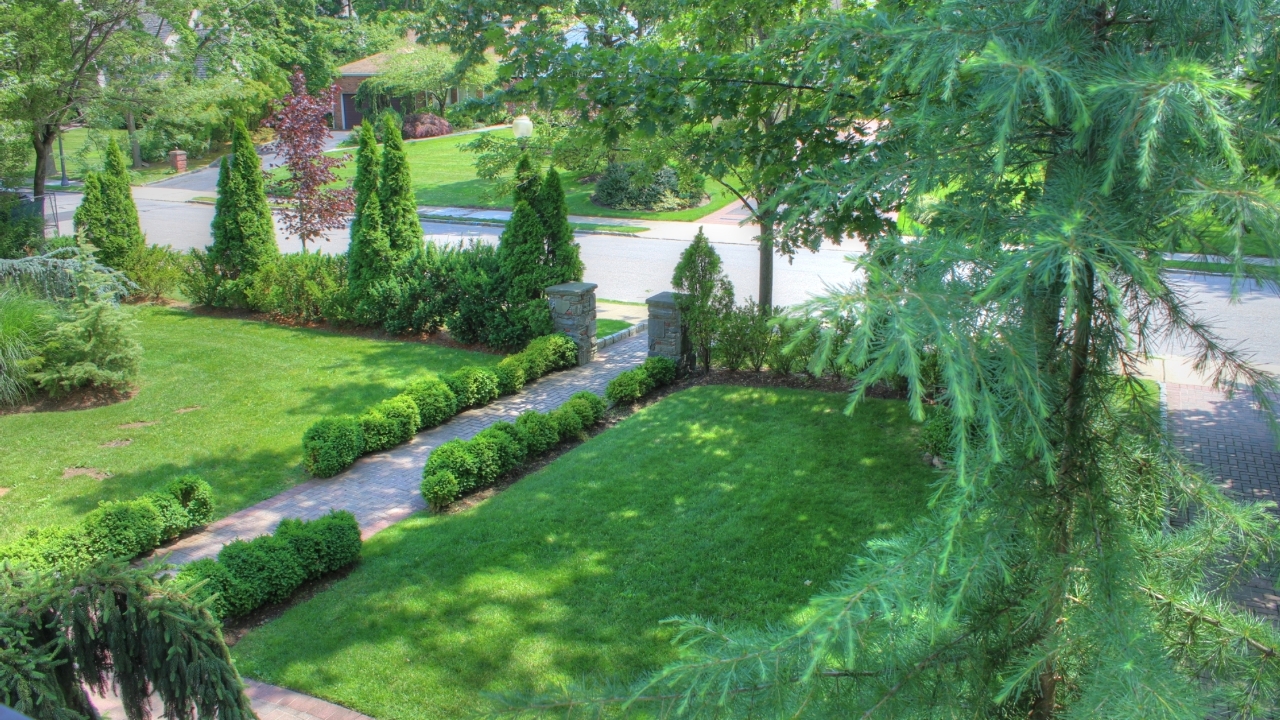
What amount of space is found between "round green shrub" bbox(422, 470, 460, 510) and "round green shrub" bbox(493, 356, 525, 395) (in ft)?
9.70

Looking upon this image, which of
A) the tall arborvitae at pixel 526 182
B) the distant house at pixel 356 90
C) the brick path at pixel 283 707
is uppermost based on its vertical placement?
the distant house at pixel 356 90

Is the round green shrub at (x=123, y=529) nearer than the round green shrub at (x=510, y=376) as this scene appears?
Yes

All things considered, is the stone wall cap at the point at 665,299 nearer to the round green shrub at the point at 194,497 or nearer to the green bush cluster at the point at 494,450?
the green bush cluster at the point at 494,450

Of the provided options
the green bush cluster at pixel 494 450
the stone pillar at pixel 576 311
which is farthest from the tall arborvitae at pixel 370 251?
the green bush cluster at pixel 494 450

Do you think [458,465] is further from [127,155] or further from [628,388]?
[127,155]

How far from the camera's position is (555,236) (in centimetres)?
1261

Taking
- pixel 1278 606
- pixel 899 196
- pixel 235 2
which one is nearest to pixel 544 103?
pixel 899 196

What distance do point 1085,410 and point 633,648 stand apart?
12.7 ft

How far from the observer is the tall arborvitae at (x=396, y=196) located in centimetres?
1361

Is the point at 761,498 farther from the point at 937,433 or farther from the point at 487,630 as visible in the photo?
the point at 487,630

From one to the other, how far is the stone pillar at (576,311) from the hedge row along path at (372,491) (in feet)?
3.75

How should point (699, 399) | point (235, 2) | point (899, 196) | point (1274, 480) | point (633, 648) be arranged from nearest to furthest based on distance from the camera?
point (899, 196) → point (633, 648) → point (1274, 480) → point (699, 399) → point (235, 2)

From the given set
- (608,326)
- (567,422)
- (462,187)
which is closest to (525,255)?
(608,326)

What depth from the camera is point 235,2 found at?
22.6 m
